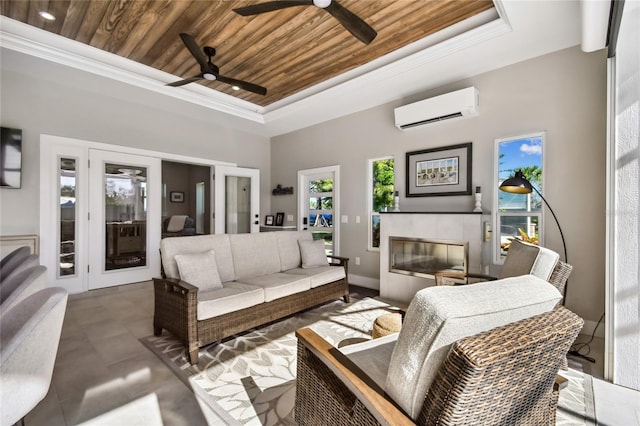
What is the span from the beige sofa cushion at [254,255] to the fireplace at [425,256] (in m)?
1.67

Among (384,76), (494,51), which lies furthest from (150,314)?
(494,51)

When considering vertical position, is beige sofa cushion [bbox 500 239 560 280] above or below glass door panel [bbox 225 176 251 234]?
below

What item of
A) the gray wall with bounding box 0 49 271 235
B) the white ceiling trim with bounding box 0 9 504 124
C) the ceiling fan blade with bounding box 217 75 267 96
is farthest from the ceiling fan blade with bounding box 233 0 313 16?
the gray wall with bounding box 0 49 271 235

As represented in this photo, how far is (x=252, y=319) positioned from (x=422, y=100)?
3383 millimetres

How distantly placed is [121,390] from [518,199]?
4032 mm

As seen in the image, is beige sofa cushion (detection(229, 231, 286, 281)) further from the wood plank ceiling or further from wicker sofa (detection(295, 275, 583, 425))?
wicker sofa (detection(295, 275, 583, 425))

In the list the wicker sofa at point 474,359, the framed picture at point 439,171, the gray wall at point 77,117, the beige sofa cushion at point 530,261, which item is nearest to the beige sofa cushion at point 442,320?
the wicker sofa at point 474,359

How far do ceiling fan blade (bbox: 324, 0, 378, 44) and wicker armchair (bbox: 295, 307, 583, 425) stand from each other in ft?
7.92

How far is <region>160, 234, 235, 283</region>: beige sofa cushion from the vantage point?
2.66 meters

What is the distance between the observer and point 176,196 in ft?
28.7

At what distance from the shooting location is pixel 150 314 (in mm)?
3379

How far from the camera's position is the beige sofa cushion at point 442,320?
81 centimetres

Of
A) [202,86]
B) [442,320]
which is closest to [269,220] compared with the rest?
[202,86]

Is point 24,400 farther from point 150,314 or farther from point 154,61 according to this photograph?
point 154,61
